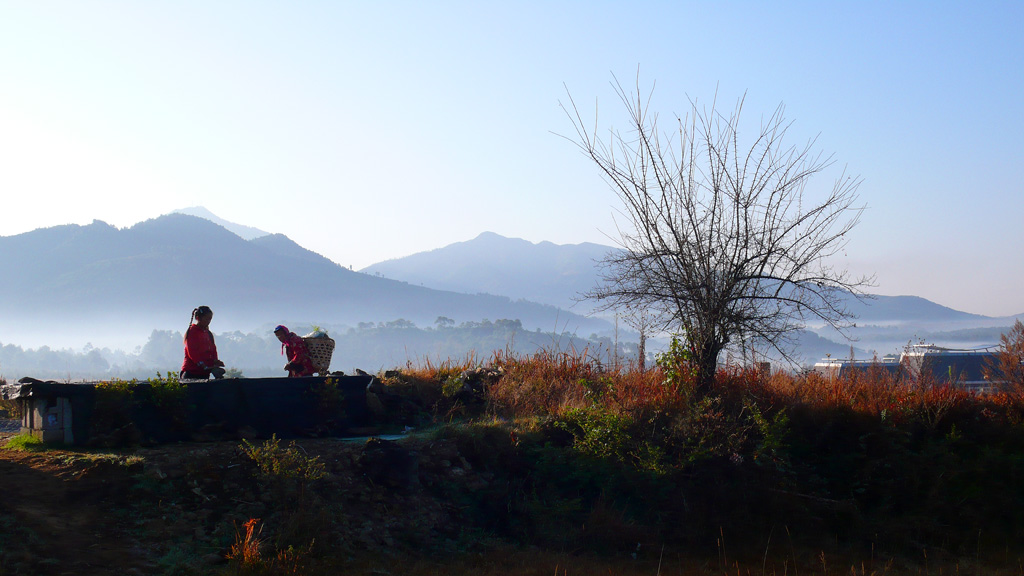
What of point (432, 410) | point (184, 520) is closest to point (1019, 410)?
point (432, 410)

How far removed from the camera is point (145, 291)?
17250 centimetres

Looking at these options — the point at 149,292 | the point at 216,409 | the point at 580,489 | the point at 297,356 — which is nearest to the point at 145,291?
the point at 149,292

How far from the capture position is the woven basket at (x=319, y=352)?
10375 millimetres

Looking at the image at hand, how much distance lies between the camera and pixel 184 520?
656cm

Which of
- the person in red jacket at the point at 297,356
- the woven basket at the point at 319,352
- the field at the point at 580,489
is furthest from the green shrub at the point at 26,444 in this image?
the woven basket at the point at 319,352

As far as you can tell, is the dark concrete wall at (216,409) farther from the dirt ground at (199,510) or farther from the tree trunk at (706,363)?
the tree trunk at (706,363)

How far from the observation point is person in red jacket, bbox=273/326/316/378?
404 inches

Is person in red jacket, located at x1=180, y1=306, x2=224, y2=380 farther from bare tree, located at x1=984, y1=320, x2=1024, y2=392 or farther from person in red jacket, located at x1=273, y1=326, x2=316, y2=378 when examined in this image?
bare tree, located at x1=984, y1=320, x2=1024, y2=392

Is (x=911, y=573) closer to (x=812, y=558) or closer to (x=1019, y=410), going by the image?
(x=812, y=558)

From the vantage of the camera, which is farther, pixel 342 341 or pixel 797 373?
pixel 342 341

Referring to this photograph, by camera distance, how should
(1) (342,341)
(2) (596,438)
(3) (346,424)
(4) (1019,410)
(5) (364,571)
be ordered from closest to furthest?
1. (5) (364,571)
2. (2) (596,438)
3. (3) (346,424)
4. (4) (1019,410)
5. (1) (342,341)

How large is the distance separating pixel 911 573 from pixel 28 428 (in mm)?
10452

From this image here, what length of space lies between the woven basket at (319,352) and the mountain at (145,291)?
15611 cm

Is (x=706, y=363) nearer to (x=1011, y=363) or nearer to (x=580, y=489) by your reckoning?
(x=580, y=489)
